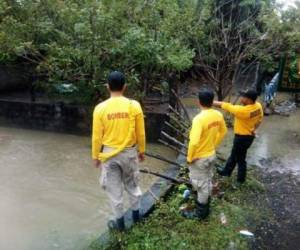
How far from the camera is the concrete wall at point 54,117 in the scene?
33.9 feet

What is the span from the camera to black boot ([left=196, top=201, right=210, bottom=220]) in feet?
17.3

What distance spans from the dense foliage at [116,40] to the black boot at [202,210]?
5037 mm

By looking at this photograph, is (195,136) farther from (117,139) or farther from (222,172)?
(222,172)

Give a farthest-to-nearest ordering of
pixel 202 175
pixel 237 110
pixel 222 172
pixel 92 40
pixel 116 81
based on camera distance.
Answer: pixel 92 40, pixel 222 172, pixel 237 110, pixel 202 175, pixel 116 81

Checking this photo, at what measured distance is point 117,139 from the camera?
15.5 feet

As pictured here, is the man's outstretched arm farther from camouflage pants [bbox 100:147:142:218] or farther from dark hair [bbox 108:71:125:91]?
dark hair [bbox 108:71:125:91]

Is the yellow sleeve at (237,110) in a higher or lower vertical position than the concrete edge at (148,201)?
higher

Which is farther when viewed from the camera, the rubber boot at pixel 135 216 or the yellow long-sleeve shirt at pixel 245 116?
the yellow long-sleeve shirt at pixel 245 116

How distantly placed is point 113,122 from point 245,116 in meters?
2.21

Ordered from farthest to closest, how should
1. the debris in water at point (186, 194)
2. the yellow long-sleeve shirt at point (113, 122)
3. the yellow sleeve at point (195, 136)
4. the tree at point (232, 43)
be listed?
the tree at point (232, 43) → the debris in water at point (186, 194) → the yellow sleeve at point (195, 136) → the yellow long-sleeve shirt at point (113, 122)

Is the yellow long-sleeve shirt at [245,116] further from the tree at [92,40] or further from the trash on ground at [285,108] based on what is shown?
the trash on ground at [285,108]

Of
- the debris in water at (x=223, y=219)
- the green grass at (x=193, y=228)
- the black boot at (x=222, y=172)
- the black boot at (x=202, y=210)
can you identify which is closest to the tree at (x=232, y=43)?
the black boot at (x=222, y=172)

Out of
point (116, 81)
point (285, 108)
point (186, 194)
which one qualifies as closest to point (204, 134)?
point (186, 194)

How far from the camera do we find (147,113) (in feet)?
33.9
